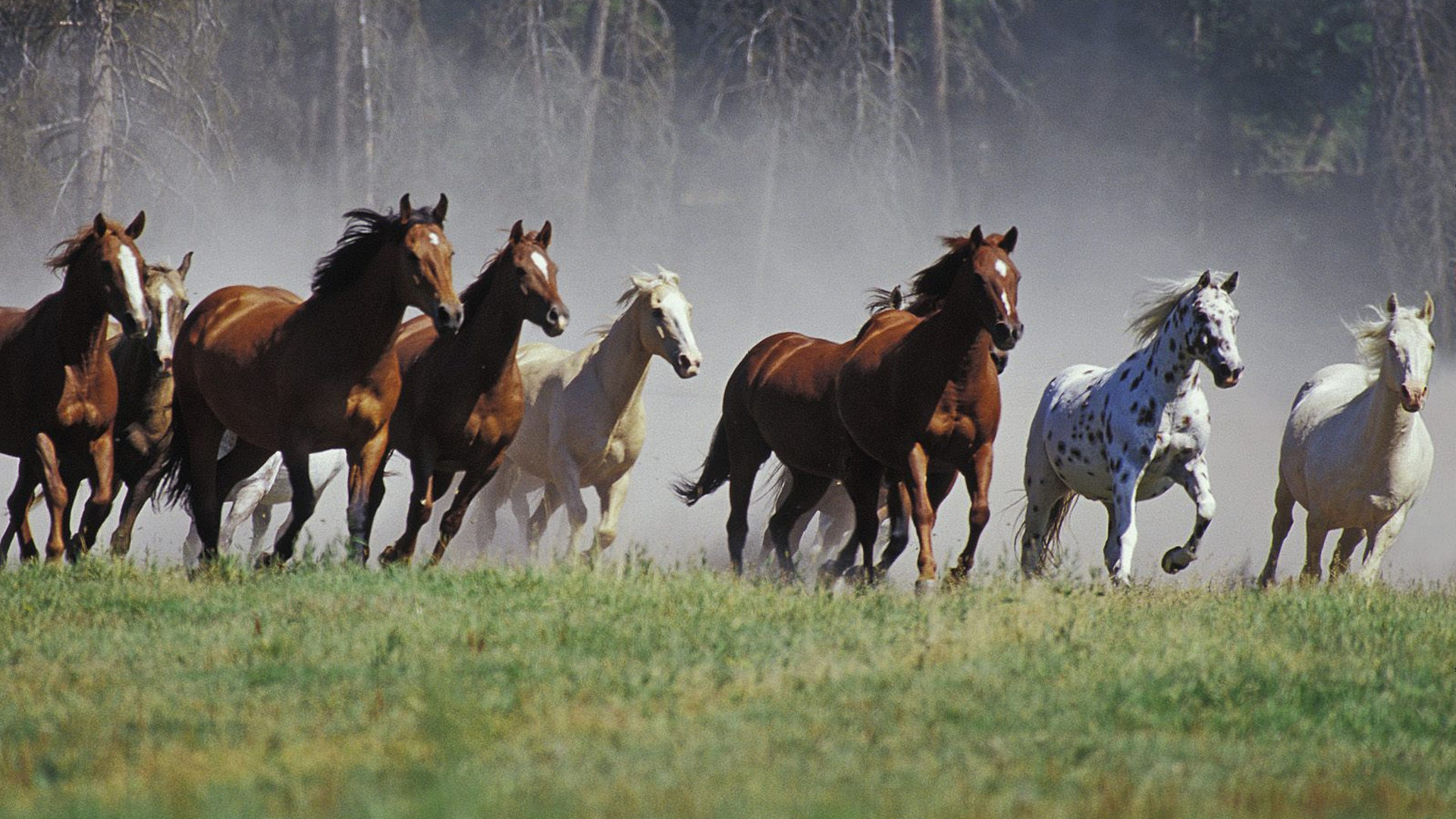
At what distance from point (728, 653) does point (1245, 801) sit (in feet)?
8.23

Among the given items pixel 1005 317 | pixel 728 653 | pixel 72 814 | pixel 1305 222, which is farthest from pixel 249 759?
pixel 1305 222

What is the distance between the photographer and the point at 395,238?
1005 cm

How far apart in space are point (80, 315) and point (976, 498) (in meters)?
5.29

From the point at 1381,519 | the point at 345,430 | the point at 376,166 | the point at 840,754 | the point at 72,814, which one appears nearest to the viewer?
the point at 72,814

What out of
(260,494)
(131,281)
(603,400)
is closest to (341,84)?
(260,494)

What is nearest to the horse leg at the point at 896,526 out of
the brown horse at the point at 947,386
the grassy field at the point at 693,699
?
the brown horse at the point at 947,386

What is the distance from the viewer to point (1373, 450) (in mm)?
11430

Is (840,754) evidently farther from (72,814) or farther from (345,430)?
(345,430)

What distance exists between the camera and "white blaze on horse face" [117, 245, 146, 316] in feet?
32.1

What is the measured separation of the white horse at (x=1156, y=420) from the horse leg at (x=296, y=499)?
456cm

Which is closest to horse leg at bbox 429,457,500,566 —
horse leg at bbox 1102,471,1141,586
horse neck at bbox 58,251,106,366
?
horse neck at bbox 58,251,106,366

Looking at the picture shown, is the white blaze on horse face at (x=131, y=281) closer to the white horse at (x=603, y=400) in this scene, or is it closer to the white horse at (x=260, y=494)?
the white horse at (x=260, y=494)

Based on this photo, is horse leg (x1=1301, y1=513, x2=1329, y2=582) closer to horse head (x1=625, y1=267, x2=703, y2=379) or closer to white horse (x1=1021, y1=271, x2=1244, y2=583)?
white horse (x1=1021, y1=271, x2=1244, y2=583)

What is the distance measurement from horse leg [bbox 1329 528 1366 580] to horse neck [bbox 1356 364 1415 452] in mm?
910
